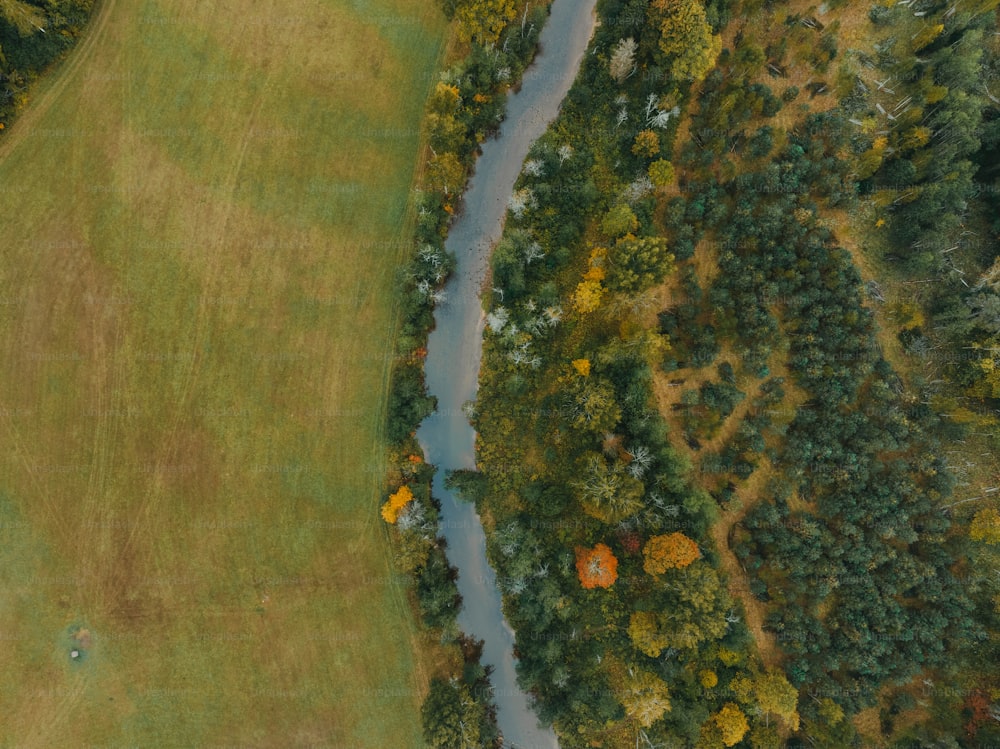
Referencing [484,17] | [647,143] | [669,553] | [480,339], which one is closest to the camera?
[669,553]

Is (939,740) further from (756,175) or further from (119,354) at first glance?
(119,354)

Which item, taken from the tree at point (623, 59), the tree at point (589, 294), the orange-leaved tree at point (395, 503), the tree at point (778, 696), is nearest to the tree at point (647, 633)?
the tree at point (778, 696)

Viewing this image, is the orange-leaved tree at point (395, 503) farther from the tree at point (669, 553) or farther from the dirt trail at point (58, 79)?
the dirt trail at point (58, 79)

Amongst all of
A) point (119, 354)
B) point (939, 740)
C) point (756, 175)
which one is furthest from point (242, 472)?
point (939, 740)

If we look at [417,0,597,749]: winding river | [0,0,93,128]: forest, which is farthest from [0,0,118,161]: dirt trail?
[417,0,597,749]: winding river

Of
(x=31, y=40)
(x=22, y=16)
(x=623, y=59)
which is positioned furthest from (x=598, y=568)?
(x=22, y=16)

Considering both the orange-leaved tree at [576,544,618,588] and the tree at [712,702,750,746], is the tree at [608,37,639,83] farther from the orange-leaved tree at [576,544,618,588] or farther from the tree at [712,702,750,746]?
the tree at [712,702,750,746]

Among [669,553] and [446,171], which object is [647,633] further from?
[446,171]
